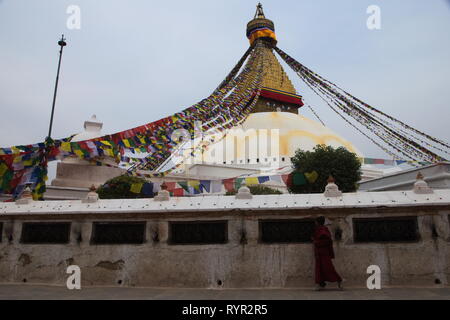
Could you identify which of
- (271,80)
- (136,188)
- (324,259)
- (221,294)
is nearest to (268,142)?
(271,80)

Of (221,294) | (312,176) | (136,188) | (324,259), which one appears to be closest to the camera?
(221,294)

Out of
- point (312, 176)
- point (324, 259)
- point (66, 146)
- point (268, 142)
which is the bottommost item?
point (324, 259)

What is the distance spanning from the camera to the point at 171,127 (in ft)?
57.7

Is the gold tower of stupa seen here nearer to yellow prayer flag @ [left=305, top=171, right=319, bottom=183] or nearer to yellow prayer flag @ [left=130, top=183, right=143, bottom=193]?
yellow prayer flag @ [left=305, top=171, right=319, bottom=183]

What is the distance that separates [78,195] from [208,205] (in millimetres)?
12713

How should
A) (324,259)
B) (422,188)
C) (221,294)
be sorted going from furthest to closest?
(422,188)
(324,259)
(221,294)

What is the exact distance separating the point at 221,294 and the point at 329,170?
1113 centimetres

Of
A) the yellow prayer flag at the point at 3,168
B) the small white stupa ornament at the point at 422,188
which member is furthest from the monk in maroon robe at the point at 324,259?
the yellow prayer flag at the point at 3,168

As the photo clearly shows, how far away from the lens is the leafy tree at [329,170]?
14.8 meters

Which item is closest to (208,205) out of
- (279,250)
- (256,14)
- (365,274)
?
(279,250)

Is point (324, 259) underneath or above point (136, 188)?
underneath

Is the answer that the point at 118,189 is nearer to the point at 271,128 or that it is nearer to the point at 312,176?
the point at 312,176

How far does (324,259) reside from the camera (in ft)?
16.6
